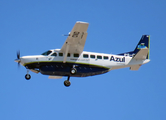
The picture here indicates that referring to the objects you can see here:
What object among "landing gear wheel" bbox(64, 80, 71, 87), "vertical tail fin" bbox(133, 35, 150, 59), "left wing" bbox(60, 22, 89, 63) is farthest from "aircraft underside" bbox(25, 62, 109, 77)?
"vertical tail fin" bbox(133, 35, 150, 59)

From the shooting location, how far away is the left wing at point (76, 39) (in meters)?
32.0

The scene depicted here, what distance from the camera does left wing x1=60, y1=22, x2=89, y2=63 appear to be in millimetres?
31984

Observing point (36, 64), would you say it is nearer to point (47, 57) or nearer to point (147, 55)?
point (47, 57)

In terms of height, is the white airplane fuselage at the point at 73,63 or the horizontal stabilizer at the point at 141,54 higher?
the horizontal stabilizer at the point at 141,54

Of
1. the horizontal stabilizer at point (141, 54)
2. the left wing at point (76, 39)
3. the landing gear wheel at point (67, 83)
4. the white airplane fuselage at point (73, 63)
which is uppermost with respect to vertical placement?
the left wing at point (76, 39)

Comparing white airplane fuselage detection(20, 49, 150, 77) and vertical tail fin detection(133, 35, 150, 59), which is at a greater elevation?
vertical tail fin detection(133, 35, 150, 59)

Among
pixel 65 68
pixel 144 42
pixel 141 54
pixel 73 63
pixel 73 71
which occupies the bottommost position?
pixel 73 71

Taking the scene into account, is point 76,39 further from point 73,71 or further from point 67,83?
point 67,83

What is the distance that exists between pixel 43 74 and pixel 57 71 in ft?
4.86

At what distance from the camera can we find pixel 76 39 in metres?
33.6

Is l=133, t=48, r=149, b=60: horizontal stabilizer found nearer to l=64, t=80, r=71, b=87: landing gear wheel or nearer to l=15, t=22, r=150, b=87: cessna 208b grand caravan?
l=15, t=22, r=150, b=87: cessna 208b grand caravan

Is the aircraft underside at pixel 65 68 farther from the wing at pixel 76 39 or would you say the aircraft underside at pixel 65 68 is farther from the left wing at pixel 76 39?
the wing at pixel 76 39

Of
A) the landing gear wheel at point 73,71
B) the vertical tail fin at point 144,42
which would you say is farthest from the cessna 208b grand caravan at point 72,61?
the vertical tail fin at point 144,42

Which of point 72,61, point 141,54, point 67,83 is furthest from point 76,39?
point 141,54
